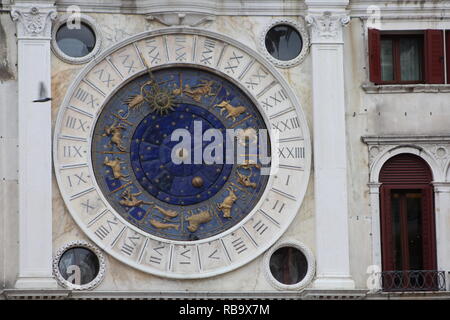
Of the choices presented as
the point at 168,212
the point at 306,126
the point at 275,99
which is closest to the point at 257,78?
the point at 275,99

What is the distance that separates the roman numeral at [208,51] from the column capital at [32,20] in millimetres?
2303

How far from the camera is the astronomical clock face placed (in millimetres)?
28359

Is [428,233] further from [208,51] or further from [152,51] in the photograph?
[152,51]

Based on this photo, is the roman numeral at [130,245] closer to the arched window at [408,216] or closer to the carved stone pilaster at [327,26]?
the arched window at [408,216]

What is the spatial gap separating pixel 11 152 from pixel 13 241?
1292 millimetres

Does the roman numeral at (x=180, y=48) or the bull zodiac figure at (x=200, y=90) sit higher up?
the roman numeral at (x=180, y=48)

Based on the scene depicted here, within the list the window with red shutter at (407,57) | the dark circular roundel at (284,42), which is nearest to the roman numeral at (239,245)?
the dark circular roundel at (284,42)

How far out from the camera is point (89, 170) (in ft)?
93.1

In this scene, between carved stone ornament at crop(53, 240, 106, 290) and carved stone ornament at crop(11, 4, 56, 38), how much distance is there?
121 inches

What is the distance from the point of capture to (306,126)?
2867 cm

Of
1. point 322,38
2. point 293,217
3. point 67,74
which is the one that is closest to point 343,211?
point 293,217

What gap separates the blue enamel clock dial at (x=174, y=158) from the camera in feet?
93.6

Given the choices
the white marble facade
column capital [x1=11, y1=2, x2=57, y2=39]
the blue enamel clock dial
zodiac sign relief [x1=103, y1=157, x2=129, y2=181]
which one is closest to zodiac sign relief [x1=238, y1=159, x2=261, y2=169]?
the blue enamel clock dial

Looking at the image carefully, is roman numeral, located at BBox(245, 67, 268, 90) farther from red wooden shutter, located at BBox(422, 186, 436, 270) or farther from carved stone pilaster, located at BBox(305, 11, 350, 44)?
red wooden shutter, located at BBox(422, 186, 436, 270)
